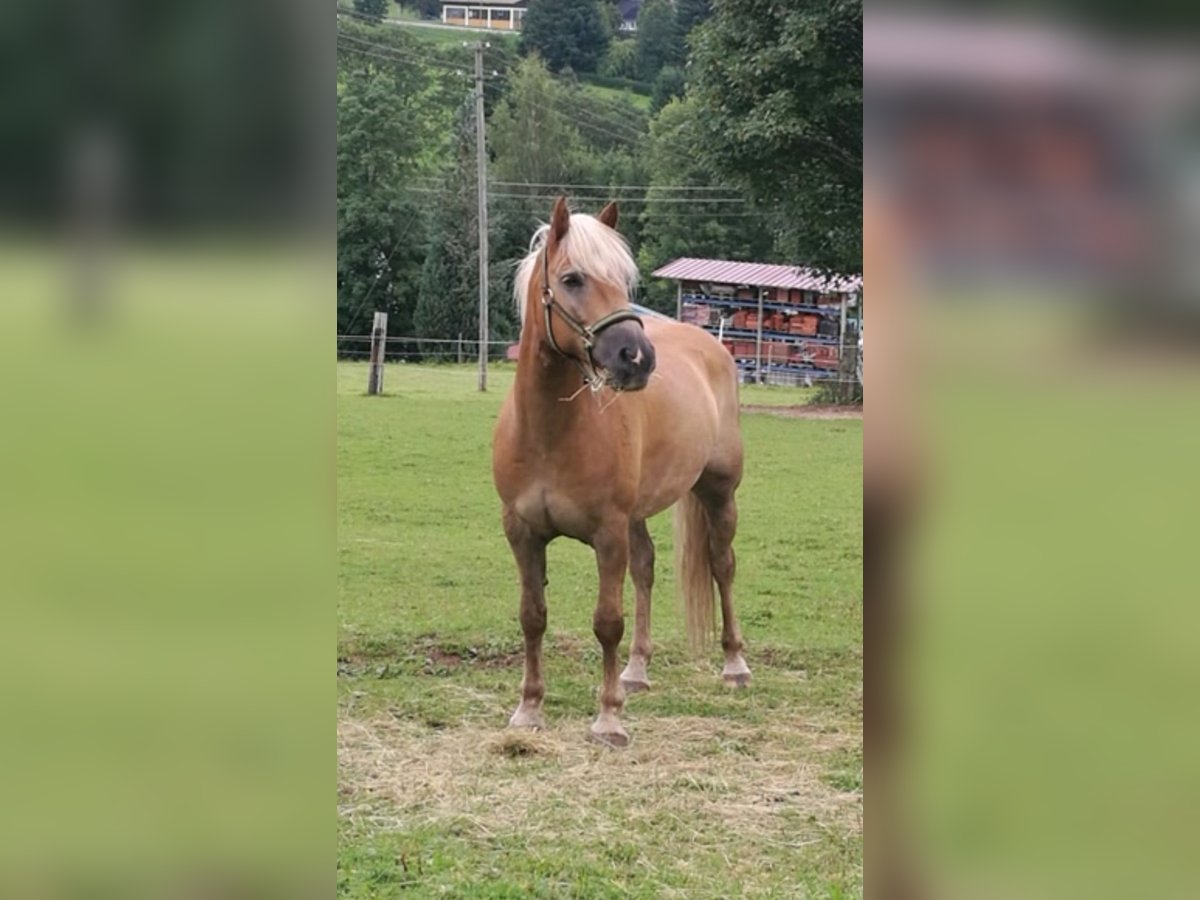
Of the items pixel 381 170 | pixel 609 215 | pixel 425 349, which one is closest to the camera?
pixel 609 215

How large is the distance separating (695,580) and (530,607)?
1.08 metres

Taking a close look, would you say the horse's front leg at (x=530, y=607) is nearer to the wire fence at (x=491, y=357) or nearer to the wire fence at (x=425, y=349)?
the wire fence at (x=491, y=357)

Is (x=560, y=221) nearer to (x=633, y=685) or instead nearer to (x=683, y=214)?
(x=633, y=685)

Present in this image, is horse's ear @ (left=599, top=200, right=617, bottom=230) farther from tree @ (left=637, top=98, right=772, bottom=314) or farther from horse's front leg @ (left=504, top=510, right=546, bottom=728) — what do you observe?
tree @ (left=637, top=98, right=772, bottom=314)

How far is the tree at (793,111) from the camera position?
7594 mm

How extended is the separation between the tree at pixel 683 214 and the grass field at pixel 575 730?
3.28 m

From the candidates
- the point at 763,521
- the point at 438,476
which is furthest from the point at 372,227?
the point at 763,521

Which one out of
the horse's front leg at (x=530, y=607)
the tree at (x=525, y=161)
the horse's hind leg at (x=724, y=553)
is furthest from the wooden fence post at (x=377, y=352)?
the horse's front leg at (x=530, y=607)

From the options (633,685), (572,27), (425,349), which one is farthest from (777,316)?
(572,27)

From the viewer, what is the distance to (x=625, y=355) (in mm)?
3945
